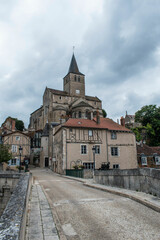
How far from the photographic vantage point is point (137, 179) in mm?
7758

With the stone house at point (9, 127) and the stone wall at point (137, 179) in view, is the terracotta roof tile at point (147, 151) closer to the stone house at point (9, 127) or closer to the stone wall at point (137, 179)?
the stone wall at point (137, 179)

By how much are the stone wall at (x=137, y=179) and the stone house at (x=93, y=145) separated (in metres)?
11.0

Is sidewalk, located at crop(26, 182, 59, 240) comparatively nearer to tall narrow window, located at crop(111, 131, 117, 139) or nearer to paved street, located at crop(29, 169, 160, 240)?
paved street, located at crop(29, 169, 160, 240)

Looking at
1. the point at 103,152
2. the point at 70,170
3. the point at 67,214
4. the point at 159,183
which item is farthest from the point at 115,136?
the point at 67,214

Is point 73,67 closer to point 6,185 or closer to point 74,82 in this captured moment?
point 74,82

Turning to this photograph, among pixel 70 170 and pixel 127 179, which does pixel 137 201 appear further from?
pixel 70 170

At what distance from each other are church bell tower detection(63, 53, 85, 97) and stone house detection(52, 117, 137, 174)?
1136 inches

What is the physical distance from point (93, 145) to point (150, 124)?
20578 millimetres

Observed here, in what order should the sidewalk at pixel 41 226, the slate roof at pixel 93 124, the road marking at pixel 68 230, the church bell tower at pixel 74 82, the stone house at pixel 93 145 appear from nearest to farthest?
the sidewalk at pixel 41 226 < the road marking at pixel 68 230 < the stone house at pixel 93 145 < the slate roof at pixel 93 124 < the church bell tower at pixel 74 82

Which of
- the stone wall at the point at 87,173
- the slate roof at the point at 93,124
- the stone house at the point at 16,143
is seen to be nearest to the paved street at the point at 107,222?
the stone wall at the point at 87,173

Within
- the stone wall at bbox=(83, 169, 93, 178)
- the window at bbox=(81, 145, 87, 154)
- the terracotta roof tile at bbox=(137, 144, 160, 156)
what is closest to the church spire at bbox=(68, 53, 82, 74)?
the terracotta roof tile at bbox=(137, 144, 160, 156)

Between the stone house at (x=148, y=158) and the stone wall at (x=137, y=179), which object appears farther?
the stone house at (x=148, y=158)

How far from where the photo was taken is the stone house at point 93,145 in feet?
73.7

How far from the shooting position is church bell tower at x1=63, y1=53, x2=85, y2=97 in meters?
54.7
